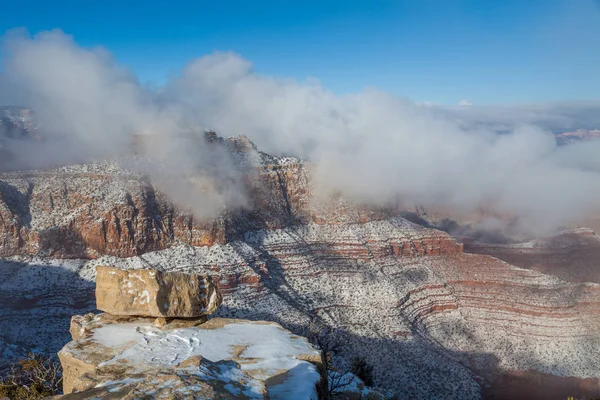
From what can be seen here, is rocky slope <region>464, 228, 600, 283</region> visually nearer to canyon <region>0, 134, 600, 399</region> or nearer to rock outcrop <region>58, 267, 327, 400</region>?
canyon <region>0, 134, 600, 399</region>

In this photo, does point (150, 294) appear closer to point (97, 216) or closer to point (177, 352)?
point (177, 352)

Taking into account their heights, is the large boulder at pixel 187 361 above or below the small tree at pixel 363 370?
above

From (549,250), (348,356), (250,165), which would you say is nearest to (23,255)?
(250,165)

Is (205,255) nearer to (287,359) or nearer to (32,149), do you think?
(32,149)

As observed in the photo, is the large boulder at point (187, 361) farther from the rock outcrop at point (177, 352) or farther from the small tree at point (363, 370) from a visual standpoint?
the small tree at point (363, 370)

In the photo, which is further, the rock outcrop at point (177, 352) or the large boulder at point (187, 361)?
the rock outcrop at point (177, 352)

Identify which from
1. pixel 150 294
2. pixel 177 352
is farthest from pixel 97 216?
pixel 177 352

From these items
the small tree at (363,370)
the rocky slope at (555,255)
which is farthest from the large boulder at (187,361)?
the rocky slope at (555,255)

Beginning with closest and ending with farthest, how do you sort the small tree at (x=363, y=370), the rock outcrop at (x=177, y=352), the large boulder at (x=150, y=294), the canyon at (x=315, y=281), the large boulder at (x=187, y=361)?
1. the large boulder at (x=187, y=361)
2. the rock outcrop at (x=177, y=352)
3. the large boulder at (x=150, y=294)
4. the small tree at (x=363, y=370)
5. the canyon at (x=315, y=281)
